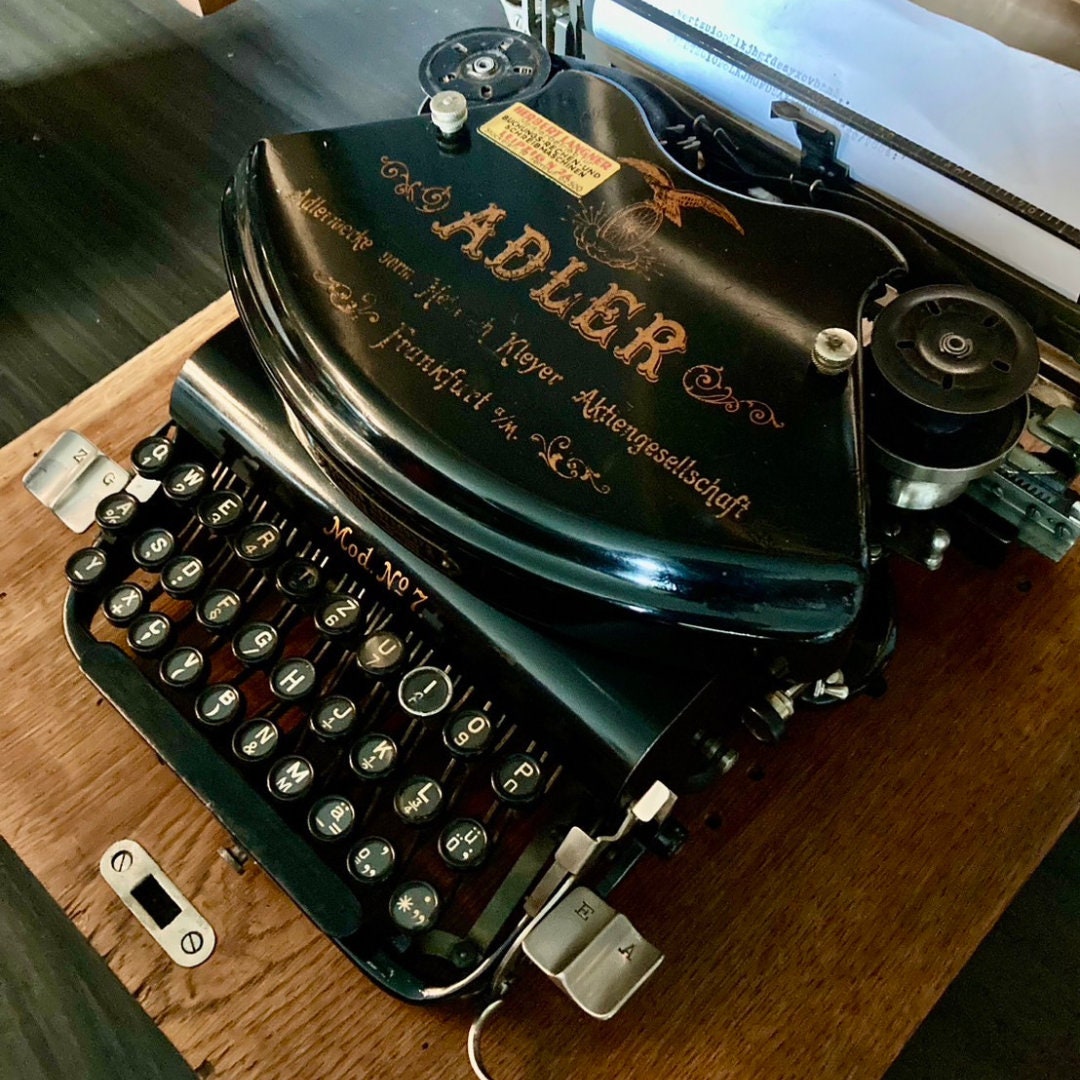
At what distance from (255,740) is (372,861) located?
0.20 meters

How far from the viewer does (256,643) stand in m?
1.21

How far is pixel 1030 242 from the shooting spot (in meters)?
1.04

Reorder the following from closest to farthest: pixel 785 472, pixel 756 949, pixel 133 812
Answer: pixel 785 472 < pixel 756 949 < pixel 133 812

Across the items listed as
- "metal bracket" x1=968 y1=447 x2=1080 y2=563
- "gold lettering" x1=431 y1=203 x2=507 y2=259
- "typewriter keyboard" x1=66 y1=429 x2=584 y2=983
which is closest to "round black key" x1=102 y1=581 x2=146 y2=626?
"typewriter keyboard" x1=66 y1=429 x2=584 y2=983

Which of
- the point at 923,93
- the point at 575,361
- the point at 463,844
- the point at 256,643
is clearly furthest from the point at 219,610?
the point at 923,93

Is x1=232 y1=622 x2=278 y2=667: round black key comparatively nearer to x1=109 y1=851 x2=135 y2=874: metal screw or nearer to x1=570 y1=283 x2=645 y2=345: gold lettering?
x1=109 y1=851 x2=135 y2=874: metal screw

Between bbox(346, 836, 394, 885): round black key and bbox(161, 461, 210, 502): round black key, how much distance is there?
48cm

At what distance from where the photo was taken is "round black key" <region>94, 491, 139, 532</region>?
1317mm

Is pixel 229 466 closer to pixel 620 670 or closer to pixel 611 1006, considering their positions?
pixel 620 670

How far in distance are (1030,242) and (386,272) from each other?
648 mm

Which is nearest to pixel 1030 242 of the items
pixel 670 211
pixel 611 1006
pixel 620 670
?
pixel 670 211

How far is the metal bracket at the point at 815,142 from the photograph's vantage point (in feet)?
3.71

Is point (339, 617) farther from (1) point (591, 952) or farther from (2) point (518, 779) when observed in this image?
(1) point (591, 952)

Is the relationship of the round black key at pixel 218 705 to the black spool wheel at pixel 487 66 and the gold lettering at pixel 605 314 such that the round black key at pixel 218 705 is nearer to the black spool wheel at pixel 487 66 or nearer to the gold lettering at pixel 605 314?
the gold lettering at pixel 605 314
